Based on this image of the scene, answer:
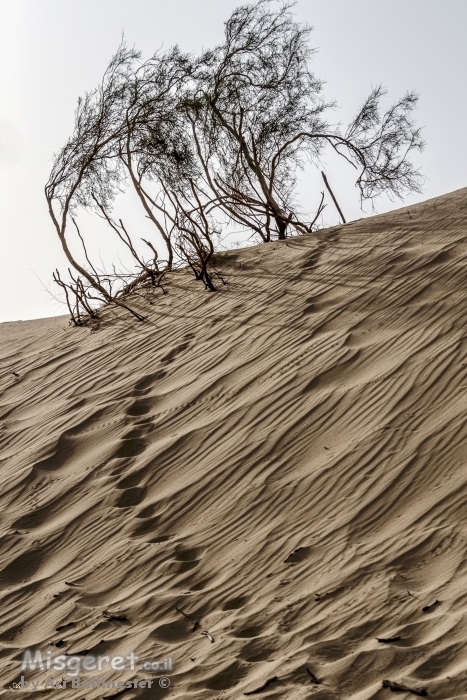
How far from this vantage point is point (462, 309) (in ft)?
19.3

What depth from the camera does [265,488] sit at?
15.1 feet

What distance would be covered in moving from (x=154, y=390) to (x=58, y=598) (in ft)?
8.21

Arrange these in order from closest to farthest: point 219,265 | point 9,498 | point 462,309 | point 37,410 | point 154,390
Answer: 1. point 9,498
2. point 462,309
3. point 154,390
4. point 37,410
5. point 219,265

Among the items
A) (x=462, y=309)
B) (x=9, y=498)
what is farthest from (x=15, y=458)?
(x=462, y=309)

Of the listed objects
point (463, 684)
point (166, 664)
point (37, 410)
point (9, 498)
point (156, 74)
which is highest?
point (156, 74)

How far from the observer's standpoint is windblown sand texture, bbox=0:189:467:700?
10.7ft

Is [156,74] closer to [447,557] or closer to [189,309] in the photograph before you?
[189,309]

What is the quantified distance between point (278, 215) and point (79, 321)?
9.12 feet

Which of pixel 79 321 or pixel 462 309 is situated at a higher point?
pixel 79 321

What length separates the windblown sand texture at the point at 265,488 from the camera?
3.27m

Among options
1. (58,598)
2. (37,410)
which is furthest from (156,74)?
(58,598)

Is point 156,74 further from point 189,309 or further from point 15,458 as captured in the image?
point 15,458

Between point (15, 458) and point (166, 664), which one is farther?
point (15, 458)

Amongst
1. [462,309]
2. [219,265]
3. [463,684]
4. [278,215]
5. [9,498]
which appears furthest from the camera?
[278,215]
